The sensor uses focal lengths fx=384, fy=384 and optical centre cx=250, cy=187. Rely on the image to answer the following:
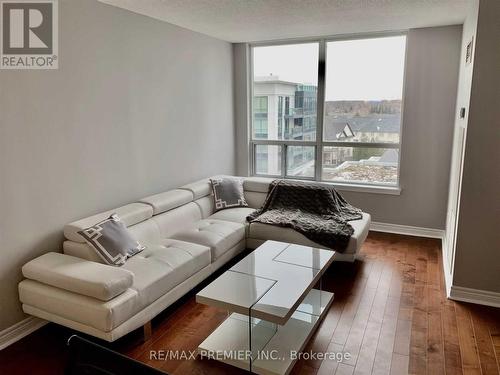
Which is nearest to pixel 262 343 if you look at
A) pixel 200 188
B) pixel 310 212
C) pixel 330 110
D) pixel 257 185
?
pixel 310 212

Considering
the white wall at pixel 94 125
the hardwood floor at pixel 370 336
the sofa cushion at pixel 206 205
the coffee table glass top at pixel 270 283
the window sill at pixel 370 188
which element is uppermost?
the white wall at pixel 94 125

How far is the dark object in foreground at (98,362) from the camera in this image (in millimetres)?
872

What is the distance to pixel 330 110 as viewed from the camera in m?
5.16

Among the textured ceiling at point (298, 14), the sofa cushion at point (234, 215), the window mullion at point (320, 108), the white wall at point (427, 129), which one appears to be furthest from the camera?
the window mullion at point (320, 108)

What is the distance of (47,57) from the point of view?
9.30 ft

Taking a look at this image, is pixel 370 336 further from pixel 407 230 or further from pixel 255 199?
pixel 407 230

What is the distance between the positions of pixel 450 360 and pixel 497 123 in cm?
174

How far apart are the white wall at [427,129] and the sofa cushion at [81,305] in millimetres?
3591

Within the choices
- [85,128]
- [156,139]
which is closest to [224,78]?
[156,139]

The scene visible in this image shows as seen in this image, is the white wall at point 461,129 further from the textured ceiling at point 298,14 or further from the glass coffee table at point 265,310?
the glass coffee table at point 265,310

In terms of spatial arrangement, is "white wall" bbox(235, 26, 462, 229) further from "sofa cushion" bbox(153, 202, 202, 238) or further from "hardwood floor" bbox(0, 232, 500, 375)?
"sofa cushion" bbox(153, 202, 202, 238)

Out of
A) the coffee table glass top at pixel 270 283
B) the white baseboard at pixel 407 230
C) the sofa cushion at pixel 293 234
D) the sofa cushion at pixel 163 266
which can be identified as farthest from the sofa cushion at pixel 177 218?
the white baseboard at pixel 407 230

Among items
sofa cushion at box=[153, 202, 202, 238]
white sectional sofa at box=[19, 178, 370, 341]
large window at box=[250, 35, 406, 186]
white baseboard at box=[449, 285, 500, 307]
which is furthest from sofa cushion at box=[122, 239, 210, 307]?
large window at box=[250, 35, 406, 186]

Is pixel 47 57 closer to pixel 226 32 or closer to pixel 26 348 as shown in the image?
pixel 26 348
